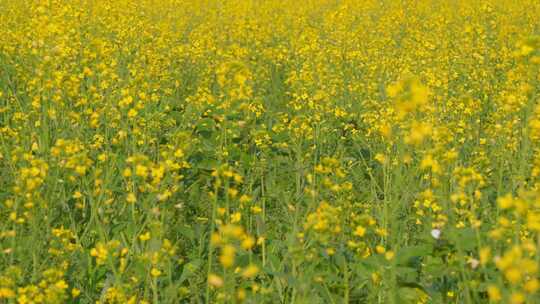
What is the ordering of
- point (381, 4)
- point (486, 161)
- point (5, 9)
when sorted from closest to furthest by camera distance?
point (486, 161) → point (5, 9) → point (381, 4)

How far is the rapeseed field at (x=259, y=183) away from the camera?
1.97 metres

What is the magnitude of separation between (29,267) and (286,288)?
2.81 feet

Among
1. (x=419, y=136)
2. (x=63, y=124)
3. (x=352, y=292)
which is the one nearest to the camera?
(x=419, y=136)

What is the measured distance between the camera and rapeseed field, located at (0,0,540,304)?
1.97 meters

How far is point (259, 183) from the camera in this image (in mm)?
3555

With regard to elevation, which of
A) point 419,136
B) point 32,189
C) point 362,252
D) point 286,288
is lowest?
point 286,288

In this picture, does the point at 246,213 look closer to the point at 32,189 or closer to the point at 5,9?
the point at 32,189

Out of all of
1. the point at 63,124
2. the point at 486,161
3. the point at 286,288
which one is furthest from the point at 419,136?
the point at 63,124

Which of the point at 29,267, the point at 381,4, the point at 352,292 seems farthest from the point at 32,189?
the point at 381,4

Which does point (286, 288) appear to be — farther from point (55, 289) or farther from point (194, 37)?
point (194, 37)

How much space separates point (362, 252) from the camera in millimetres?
2219

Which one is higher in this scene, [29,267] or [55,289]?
[55,289]

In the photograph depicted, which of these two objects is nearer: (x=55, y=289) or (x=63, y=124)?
(x=55, y=289)

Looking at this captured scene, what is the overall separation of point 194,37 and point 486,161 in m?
3.97
